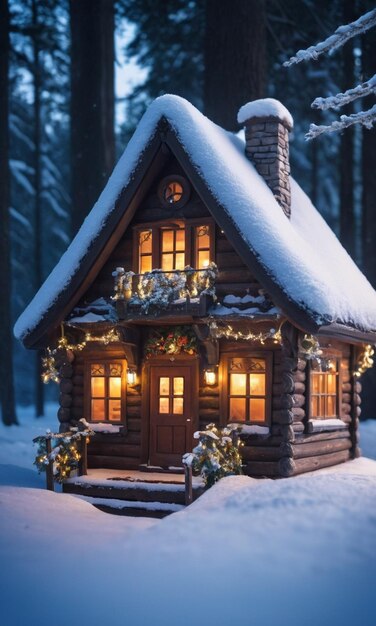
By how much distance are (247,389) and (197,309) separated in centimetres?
191

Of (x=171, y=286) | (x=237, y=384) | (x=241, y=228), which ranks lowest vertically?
(x=237, y=384)

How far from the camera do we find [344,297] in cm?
1491

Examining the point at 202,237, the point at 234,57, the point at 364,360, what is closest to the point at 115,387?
the point at 202,237

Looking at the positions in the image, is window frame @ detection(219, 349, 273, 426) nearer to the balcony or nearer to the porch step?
the balcony

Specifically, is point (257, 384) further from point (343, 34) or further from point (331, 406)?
point (343, 34)

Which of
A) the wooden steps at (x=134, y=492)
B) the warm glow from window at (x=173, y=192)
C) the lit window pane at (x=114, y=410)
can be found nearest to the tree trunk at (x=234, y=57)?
the warm glow from window at (x=173, y=192)

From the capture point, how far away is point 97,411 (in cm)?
1622

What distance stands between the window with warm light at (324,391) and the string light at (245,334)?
1.62 m

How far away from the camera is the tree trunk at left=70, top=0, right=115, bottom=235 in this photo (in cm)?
2328

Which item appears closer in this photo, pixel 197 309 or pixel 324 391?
pixel 197 309

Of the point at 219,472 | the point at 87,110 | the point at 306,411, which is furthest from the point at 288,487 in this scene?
the point at 87,110

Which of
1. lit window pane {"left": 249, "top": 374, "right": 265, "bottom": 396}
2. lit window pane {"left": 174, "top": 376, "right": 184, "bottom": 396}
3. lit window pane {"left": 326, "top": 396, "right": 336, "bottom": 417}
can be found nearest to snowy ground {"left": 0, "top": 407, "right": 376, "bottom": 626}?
lit window pane {"left": 249, "top": 374, "right": 265, "bottom": 396}

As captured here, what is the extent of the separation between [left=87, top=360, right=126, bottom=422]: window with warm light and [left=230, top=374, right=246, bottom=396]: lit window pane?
238cm

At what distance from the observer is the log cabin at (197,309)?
14.0 metres
